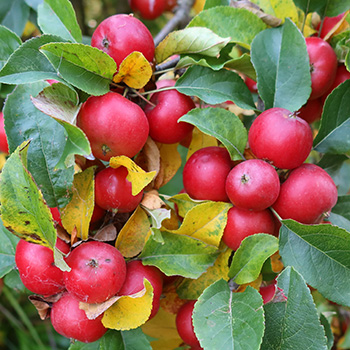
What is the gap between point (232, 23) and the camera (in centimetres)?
72

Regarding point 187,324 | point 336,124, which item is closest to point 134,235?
point 187,324

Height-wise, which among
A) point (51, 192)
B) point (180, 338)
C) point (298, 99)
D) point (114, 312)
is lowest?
point (180, 338)

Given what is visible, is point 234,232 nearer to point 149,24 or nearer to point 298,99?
point 298,99

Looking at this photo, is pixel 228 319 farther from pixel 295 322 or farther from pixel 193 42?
pixel 193 42

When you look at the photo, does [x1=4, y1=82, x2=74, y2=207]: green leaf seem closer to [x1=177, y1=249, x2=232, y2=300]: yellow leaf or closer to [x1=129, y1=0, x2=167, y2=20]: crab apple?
[x1=177, y1=249, x2=232, y2=300]: yellow leaf

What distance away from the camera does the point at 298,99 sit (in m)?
0.70

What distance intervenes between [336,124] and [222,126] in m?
0.21

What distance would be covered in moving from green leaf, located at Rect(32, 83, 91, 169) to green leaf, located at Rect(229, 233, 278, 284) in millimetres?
273

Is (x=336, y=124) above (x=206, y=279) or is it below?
above

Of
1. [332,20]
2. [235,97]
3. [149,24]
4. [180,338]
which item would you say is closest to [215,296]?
[180,338]

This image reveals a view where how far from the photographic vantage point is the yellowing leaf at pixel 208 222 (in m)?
0.64

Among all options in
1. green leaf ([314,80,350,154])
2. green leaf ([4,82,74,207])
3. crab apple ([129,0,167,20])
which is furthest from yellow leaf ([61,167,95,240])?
crab apple ([129,0,167,20])

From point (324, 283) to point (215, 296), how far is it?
160mm

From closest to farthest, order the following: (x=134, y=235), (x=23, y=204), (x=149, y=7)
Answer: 1. (x=23, y=204)
2. (x=134, y=235)
3. (x=149, y=7)
